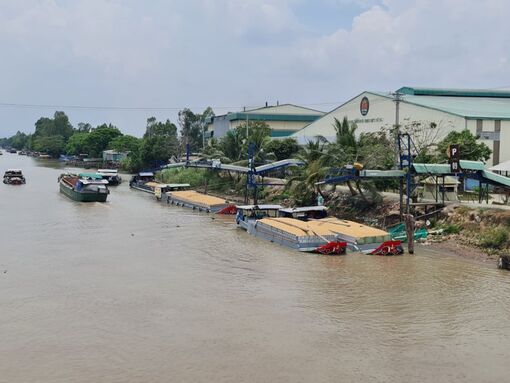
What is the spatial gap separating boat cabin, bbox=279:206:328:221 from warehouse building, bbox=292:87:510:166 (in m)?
14.7

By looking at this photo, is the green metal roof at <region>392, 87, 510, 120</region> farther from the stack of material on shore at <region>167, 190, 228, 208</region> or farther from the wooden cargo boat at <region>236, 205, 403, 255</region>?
the wooden cargo boat at <region>236, 205, 403, 255</region>

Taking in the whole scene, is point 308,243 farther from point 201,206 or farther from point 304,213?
point 201,206

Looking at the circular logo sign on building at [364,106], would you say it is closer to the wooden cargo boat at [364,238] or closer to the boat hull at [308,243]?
the wooden cargo boat at [364,238]

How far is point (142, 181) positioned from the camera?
6962 centimetres

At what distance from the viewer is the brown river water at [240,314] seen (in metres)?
14.7

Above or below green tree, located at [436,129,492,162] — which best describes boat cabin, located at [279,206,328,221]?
below

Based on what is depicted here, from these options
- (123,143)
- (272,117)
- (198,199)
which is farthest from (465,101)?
(123,143)

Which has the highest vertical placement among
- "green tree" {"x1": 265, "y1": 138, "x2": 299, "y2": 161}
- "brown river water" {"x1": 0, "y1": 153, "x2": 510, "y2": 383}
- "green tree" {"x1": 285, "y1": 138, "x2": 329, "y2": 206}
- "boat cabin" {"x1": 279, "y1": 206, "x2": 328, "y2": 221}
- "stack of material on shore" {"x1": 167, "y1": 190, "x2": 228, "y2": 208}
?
"green tree" {"x1": 265, "y1": 138, "x2": 299, "y2": 161}

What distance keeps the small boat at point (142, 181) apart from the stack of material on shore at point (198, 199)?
387 inches

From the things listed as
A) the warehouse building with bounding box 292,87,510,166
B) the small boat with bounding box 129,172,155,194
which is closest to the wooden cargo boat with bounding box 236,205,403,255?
the warehouse building with bounding box 292,87,510,166

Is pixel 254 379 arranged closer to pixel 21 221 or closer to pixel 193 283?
pixel 193 283

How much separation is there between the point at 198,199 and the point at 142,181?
22145 mm

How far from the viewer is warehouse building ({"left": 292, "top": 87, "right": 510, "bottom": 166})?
49656mm

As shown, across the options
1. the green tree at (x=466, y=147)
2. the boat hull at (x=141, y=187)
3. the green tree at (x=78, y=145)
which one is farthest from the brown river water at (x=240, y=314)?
the green tree at (x=78, y=145)
